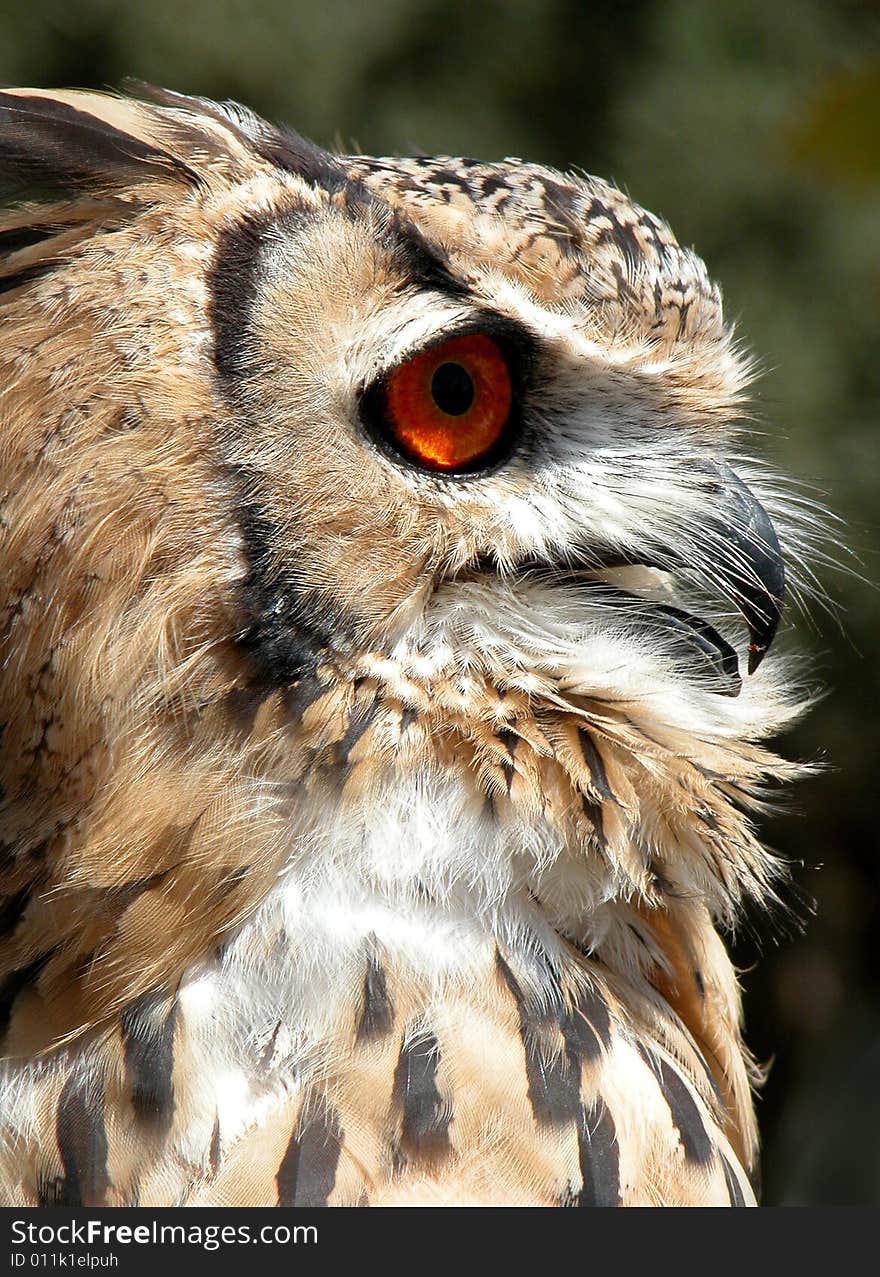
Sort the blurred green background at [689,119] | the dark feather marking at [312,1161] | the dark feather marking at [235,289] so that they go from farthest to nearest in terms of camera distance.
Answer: the blurred green background at [689,119]
the dark feather marking at [235,289]
the dark feather marking at [312,1161]

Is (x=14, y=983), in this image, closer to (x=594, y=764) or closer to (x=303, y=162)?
(x=594, y=764)

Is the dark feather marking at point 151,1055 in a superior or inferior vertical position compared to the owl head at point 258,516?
inferior

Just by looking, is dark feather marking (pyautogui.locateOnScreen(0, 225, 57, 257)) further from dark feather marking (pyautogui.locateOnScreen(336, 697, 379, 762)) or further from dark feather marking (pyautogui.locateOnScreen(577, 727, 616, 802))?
dark feather marking (pyautogui.locateOnScreen(577, 727, 616, 802))

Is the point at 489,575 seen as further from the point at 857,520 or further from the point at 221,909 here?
the point at 857,520

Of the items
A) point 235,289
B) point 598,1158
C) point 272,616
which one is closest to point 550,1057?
point 598,1158

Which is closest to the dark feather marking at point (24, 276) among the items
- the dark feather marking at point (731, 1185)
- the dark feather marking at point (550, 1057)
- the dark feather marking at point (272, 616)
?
the dark feather marking at point (272, 616)

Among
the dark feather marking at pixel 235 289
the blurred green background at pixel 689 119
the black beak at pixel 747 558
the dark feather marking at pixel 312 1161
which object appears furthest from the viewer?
the blurred green background at pixel 689 119

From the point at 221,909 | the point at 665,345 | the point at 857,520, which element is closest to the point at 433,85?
the point at 857,520

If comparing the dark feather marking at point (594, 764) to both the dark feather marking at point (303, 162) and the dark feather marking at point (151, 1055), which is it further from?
the dark feather marking at point (303, 162)
